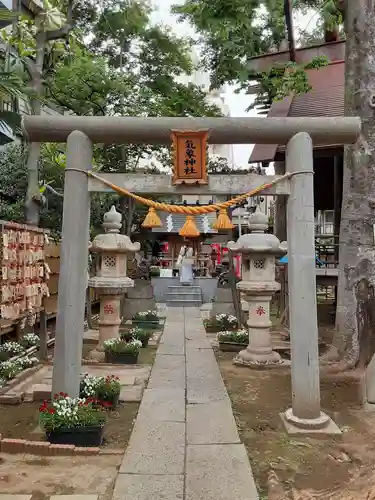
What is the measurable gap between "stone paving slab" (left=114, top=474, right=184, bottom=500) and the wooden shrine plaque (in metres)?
3.43

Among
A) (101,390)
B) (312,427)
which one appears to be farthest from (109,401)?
(312,427)

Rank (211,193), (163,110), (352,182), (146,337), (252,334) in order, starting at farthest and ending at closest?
(163,110) < (146,337) < (252,334) < (352,182) < (211,193)

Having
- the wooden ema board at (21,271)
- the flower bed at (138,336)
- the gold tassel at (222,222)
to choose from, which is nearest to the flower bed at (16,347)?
the wooden ema board at (21,271)

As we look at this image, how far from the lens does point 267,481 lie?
13.3ft

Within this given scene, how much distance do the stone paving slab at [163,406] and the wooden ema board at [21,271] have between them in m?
2.57

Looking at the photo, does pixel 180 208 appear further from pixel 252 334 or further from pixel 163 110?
pixel 163 110

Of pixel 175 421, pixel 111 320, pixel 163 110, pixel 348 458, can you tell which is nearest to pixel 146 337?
pixel 111 320

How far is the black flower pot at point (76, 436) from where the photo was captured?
4688 millimetres

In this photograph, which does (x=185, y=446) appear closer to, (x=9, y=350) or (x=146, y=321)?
(x=9, y=350)

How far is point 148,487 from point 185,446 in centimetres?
95

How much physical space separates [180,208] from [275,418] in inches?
118

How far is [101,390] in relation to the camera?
589cm

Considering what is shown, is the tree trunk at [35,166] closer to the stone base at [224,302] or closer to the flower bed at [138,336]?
the flower bed at [138,336]

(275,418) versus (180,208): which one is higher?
(180,208)
